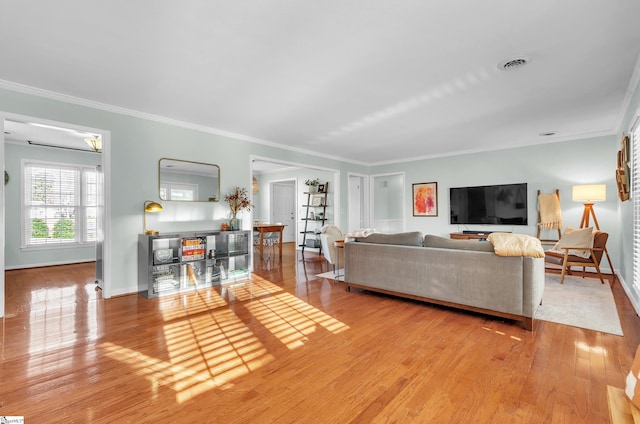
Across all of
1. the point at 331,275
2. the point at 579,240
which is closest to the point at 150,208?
the point at 331,275

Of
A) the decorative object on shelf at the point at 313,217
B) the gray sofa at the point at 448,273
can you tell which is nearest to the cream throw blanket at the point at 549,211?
the gray sofa at the point at 448,273

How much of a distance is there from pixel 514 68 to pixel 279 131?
11.0 feet

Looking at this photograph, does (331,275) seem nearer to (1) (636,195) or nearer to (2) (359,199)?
(2) (359,199)

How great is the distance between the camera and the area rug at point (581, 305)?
3.02 metres

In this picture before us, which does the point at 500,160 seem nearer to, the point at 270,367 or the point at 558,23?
the point at 558,23

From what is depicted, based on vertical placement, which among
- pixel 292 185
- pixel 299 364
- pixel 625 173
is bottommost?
pixel 299 364

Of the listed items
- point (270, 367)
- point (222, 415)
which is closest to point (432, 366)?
point (270, 367)

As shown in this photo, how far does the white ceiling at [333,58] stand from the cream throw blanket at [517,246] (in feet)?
5.26

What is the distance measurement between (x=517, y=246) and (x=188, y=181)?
4286mm

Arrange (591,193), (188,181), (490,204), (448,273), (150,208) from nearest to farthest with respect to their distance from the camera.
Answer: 1. (448,273)
2. (150,208)
3. (188,181)
4. (591,193)
5. (490,204)

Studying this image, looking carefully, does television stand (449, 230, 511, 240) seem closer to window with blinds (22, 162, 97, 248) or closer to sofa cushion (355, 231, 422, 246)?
sofa cushion (355, 231, 422, 246)

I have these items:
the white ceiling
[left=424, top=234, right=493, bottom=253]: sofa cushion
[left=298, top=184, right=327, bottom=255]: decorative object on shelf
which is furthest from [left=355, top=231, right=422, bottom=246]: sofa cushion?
[left=298, top=184, right=327, bottom=255]: decorative object on shelf

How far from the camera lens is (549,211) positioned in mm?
5789

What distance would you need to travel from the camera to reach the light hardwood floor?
1.76 metres
